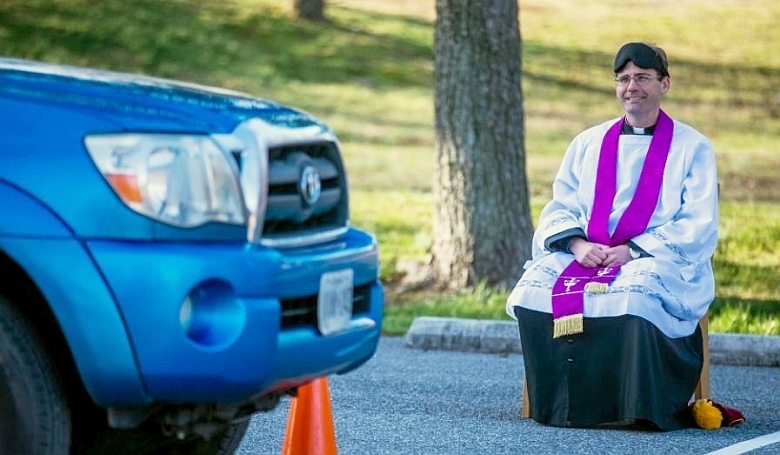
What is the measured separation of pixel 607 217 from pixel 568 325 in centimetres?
58

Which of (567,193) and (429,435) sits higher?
(567,193)

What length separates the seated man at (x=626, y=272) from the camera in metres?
5.79

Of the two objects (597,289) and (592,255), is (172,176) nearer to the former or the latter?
(597,289)

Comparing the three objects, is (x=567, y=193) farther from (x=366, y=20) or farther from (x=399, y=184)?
(x=366, y=20)

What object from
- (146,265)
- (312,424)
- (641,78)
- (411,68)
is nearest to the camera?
(146,265)

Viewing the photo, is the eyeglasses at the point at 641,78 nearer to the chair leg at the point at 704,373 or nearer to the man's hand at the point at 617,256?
the man's hand at the point at 617,256

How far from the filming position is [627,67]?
6145 mm

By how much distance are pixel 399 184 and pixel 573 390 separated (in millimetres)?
9420

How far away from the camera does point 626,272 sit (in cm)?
591

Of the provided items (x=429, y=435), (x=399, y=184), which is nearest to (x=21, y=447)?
(x=429, y=435)

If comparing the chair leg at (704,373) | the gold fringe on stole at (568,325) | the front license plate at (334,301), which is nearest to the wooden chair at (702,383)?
the chair leg at (704,373)

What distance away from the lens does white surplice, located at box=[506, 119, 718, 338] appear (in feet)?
19.1

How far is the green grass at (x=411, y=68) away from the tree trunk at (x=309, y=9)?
0.23 m

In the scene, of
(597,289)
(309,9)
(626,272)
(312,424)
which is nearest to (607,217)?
(626,272)
